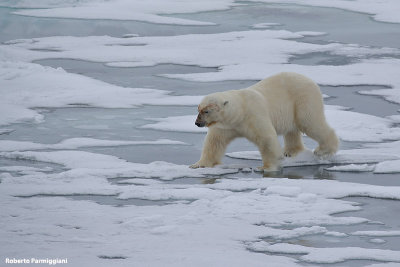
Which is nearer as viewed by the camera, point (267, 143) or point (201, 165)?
point (267, 143)

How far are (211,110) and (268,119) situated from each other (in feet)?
1.68

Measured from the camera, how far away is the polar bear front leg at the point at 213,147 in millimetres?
7234

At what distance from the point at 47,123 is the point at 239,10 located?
13687 millimetres

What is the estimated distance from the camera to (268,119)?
7.14 metres

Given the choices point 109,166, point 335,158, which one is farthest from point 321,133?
point 109,166

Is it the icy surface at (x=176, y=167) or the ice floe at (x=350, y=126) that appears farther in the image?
the ice floe at (x=350, y=126)

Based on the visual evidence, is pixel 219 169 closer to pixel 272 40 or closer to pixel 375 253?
pixel 375 253

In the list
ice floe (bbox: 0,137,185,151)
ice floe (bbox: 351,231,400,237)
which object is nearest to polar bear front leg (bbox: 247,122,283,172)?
ice floe (bbox: 0,137,185,151)

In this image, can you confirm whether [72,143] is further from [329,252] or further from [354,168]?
[329,252]

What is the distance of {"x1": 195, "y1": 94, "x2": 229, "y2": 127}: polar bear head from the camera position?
6.93 meters

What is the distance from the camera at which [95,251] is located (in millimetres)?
4707

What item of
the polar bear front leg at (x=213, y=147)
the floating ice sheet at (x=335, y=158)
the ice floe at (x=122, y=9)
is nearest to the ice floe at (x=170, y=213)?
the polar bear front leg at (x=213, y=147)

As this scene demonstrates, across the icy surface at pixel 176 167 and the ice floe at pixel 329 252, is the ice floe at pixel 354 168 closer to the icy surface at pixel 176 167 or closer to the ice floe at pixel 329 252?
the icy surface at pixel 176 167

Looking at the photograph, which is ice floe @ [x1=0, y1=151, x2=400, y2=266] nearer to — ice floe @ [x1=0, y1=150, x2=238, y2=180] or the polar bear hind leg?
ice floe @ [x1=0, y1=150, x2=238, y2=180]
